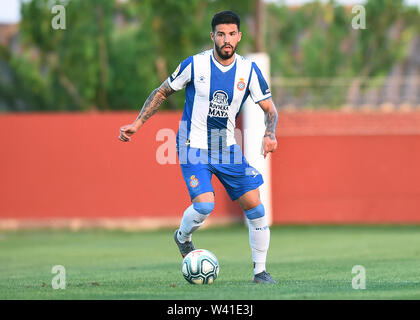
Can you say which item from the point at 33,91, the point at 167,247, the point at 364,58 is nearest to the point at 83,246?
the point at 167,247

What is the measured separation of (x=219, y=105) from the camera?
8477 millimetres

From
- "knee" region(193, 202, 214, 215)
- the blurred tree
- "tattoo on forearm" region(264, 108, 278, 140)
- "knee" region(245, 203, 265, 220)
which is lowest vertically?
"knee" region(245, 203, 265, 220)

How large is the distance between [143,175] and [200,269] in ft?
38.6

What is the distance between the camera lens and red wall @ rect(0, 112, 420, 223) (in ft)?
65.6

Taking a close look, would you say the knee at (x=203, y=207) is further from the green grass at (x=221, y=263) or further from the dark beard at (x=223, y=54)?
the dark beard at (x=223, y=54)

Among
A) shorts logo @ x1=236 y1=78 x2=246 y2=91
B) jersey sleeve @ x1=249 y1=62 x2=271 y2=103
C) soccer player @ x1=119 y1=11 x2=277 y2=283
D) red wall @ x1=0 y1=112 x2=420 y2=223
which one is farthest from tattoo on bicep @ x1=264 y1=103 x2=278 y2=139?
red wall @ x1=0 y1=112 x2=420 y2=223

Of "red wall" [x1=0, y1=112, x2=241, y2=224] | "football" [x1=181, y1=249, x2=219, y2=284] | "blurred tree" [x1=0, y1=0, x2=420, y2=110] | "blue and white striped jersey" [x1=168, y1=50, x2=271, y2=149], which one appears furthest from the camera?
"blurred tree" [x1=0, y1=0, x2=420, y2=110]

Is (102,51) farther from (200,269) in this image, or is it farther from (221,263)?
(200,269)

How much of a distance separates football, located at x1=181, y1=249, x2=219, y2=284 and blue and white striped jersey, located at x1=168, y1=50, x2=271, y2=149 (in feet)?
3.47

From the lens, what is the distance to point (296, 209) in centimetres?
2031

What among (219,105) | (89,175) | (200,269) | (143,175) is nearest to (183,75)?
(219,105)

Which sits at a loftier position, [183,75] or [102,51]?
[102,51]

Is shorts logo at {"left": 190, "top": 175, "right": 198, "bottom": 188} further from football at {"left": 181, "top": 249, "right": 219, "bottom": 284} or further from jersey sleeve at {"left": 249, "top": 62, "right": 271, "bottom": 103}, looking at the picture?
jersey sleeve at {"left": 249, "top": 62, "right": 271, "bottom": 103}
